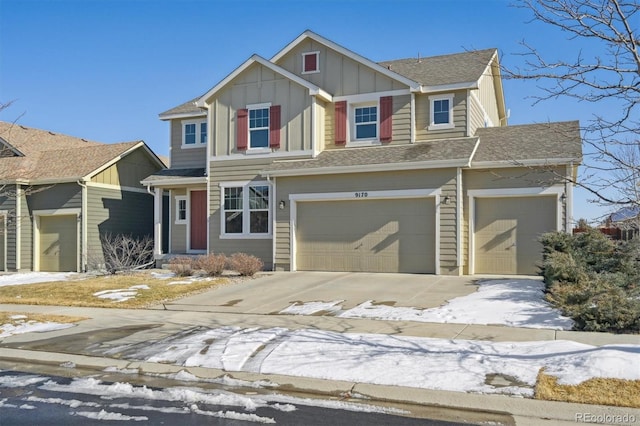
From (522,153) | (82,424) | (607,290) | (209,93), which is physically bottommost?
(82,424)

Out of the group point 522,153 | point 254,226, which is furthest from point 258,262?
point 522,153

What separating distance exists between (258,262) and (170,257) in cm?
492

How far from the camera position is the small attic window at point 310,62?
803 inches

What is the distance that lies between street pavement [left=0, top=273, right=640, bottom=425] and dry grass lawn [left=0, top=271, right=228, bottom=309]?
50 cm

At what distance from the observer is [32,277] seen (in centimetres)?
2088

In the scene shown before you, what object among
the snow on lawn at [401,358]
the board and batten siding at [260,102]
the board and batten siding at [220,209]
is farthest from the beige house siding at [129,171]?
the snow on lawn at [401,358]

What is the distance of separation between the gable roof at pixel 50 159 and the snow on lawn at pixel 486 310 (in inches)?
555

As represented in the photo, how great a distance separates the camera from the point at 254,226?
1989cm

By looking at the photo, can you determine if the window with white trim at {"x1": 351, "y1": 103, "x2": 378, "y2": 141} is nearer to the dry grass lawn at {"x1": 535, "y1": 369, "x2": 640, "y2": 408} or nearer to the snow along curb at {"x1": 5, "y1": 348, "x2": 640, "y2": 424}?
the snow along curb at {"x1": 5, "y1": 348, "x2": 640, "y2": 424}

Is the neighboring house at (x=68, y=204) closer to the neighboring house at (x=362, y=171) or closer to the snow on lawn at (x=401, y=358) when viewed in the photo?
the neighboring house at (x=362, y=171)

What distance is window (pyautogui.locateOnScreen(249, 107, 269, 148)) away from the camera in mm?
20172

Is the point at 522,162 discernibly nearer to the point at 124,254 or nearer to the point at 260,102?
the point at 260,102

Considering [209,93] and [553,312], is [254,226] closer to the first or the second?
[209,93]

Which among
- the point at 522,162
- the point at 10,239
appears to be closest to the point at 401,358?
the point at 522,162
